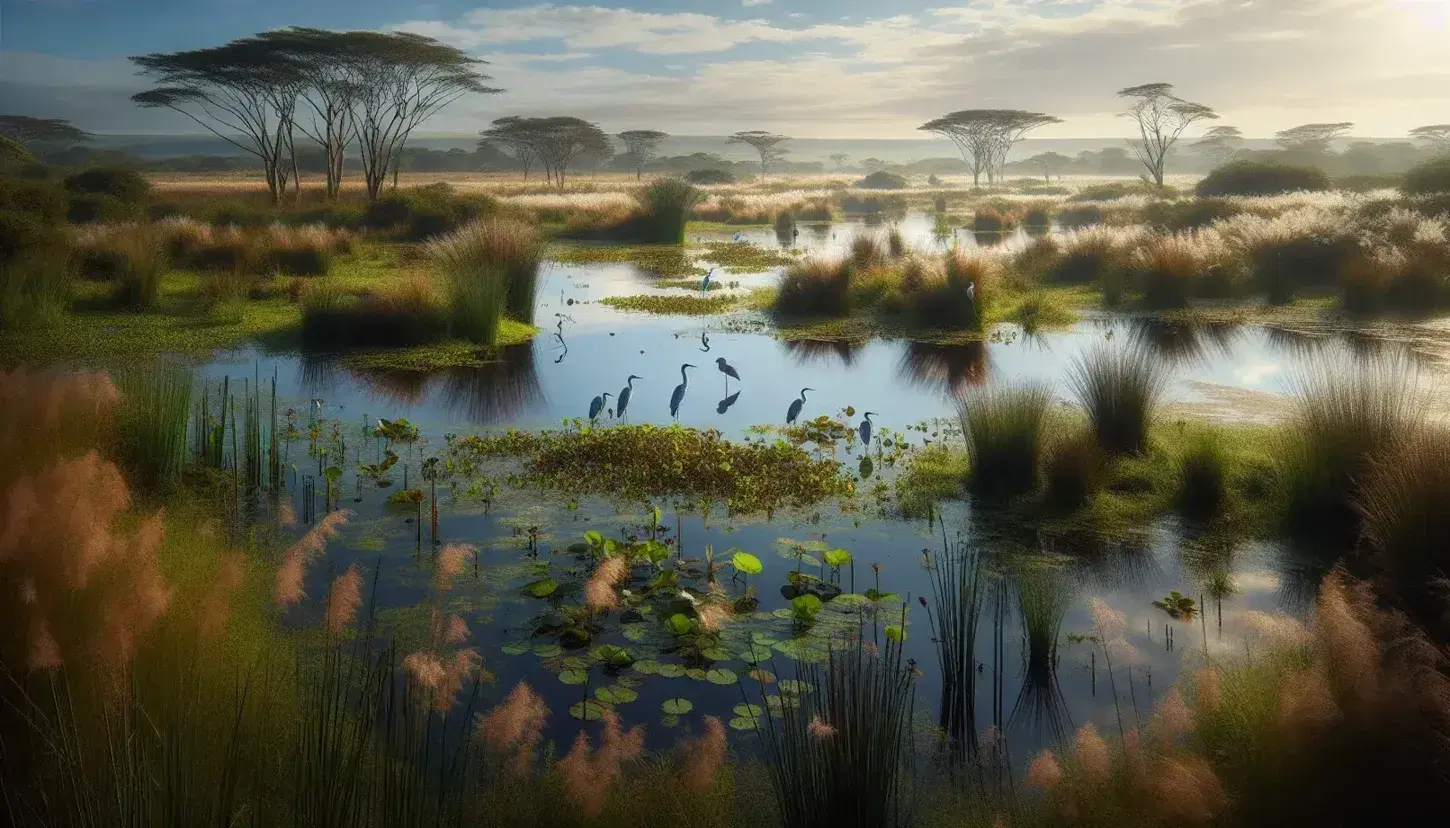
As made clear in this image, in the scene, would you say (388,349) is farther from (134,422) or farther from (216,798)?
(216,798)

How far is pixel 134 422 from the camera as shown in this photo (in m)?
6.02

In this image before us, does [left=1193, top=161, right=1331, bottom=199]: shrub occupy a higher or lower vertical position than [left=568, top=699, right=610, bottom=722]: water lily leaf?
higher

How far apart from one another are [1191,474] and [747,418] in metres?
3.57

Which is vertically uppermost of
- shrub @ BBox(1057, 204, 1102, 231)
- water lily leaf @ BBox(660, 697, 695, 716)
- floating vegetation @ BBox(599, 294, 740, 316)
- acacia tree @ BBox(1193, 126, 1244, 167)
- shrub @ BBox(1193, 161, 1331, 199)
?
acacia tree @ BBox(1193, 126, 1244, 167)

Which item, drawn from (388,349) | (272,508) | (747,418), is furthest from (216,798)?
(388,349)

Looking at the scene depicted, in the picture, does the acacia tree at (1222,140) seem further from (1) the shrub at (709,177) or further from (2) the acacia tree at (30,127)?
(2) the acacia tree at (30,127)

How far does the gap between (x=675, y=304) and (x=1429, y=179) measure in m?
23.5

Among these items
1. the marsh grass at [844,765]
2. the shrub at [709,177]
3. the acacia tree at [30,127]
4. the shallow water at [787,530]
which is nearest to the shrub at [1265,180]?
the shallow water at [787,530]

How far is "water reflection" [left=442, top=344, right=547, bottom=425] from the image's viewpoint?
8.75m

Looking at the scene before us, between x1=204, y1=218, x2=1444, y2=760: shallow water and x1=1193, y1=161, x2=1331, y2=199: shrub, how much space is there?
26473mm

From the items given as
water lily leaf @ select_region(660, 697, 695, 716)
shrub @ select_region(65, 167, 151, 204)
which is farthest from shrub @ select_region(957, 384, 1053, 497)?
shrub @ select_region(65, 167, 151, 204)

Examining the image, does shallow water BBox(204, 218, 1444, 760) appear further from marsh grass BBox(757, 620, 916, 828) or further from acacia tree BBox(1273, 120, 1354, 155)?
acacia tree BBox(1273, 120, 1354, 155)

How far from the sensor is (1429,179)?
27.1 meters

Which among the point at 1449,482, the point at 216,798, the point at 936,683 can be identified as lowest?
the point at 936,683
